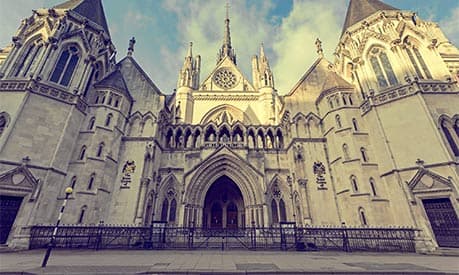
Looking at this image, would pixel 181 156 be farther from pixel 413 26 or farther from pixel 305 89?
pixel 413 26

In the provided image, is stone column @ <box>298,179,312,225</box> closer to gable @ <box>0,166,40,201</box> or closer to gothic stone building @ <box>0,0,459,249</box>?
gothic stone building @ <box>0,0,459,249</box>

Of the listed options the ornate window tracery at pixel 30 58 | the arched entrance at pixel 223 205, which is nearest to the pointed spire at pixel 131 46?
the ornate window tracery at pixel 30 58

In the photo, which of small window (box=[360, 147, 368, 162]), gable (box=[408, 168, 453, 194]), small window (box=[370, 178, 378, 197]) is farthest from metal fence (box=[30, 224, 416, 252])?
small window (box=[360, 147, 368, 162])

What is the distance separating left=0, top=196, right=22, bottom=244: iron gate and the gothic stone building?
0.06m

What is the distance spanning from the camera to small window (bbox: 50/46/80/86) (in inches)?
708

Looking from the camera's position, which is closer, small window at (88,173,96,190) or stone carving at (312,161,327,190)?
small window at (88,173,96,190)

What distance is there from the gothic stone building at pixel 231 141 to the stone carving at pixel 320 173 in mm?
94

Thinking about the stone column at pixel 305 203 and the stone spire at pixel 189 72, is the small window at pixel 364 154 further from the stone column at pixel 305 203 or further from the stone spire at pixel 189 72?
the stone spire at pixel 189 72

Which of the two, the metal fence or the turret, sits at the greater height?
the turret

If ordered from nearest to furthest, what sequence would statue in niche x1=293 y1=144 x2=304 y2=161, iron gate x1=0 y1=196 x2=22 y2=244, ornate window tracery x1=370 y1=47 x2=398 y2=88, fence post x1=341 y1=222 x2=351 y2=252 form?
iron gate x1=0 y1=196 x2=22 y2=244
fence post x1=341 y1=222 x2=351 y2=252
ornate window tracery x1=370 y1=47 x2=398 y2=88
statue in niche x1=293 y1=144 x2=304 y2=161

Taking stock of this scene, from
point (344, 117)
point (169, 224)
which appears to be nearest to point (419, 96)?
point (344, 117)

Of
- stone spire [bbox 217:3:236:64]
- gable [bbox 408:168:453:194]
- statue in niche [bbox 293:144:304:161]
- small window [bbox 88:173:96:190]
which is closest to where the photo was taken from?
gable [bbox 408:168:453:194]

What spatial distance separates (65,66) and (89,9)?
8.12m

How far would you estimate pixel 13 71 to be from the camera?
16.9 metres
